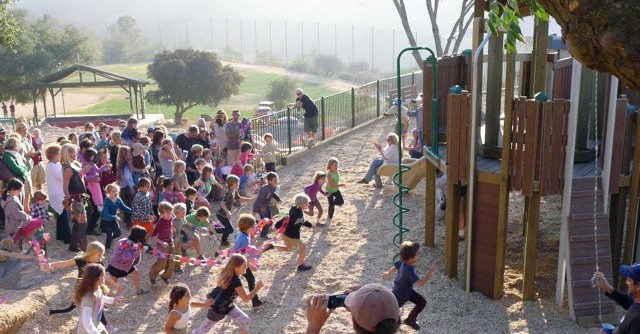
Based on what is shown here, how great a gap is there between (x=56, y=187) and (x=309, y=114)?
29.2 ft

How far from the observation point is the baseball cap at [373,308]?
10.3ft

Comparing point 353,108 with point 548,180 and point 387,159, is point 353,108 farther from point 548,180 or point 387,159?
point 548,180

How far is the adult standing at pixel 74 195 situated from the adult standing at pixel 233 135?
486 cm

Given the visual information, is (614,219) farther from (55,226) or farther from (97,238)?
(55,226)

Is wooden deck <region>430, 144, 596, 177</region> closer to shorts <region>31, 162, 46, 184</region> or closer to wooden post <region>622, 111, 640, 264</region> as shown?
wooden post <region>622, 111, 640, 264</region>

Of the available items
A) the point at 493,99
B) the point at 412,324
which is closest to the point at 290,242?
the point at 412,324

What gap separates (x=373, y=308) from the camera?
10.3 ft

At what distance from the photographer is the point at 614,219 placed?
8.70 metres

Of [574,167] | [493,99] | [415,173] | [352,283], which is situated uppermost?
[493,99]

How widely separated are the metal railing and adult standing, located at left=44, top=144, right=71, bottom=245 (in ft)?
24.6

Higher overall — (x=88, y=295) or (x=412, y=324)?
(x=88, y=295)

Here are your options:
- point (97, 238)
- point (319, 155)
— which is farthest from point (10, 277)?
point (319, 155)

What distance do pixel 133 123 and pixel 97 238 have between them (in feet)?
8.06

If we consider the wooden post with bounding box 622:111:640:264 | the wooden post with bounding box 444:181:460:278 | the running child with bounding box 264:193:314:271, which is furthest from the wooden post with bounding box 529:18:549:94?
the running child with bounding box 264:193:314:271
